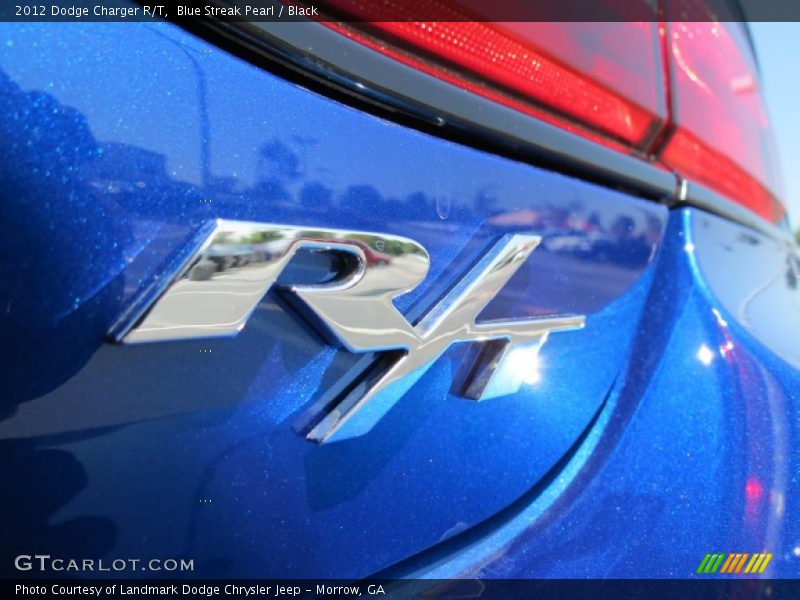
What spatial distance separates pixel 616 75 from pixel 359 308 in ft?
1.53

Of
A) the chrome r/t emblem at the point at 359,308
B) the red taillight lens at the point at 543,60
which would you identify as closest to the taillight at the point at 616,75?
the red taillight lens at the point at 543,60

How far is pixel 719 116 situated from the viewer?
1.00 m

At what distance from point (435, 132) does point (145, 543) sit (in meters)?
0.46

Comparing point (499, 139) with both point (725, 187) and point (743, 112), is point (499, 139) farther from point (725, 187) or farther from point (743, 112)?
point (743, 112)

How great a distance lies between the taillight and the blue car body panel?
0.08 meters

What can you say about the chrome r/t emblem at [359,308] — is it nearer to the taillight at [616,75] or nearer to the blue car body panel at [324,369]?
the blue car body panel at [324,369]

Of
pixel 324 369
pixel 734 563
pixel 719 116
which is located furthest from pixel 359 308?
pixel 719 116

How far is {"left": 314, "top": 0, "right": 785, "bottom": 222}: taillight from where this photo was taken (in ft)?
2.17

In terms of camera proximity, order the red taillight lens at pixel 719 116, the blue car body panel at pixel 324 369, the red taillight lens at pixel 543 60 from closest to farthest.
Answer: the blue car body panel at pixel 324 369 → the red taillight lens at pixel 543 60 → the red taillight lens at pixel 719 116

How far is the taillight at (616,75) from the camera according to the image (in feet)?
2.17

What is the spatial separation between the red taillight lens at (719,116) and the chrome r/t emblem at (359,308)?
360 millimetres

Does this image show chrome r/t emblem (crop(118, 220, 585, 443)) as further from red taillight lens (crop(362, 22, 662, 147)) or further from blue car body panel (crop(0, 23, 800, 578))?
red taillight lens (crop(362, 22, 662, 147))

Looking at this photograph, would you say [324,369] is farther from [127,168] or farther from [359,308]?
[127,168]

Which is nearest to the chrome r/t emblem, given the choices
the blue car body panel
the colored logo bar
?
the blue car body panel
